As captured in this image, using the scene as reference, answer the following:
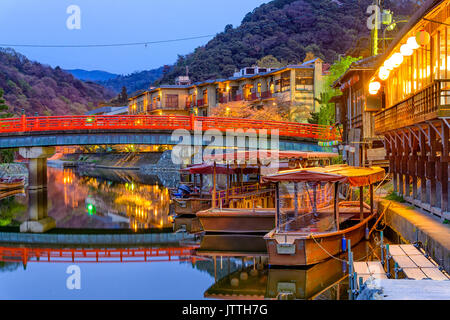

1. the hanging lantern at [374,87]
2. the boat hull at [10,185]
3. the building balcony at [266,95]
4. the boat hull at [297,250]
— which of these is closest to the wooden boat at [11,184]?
the boat hull at [10,185]

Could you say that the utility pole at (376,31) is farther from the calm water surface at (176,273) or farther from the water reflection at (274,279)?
the water reflection at (274,279)

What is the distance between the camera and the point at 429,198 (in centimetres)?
2161

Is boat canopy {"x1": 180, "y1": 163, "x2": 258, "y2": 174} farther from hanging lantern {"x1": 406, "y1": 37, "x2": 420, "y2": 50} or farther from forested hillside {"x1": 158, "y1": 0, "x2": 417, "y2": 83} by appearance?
forested hillside {"x1": 158, "y1": 0, "x2": 417, "y2": 83}

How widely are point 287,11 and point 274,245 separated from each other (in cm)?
11961

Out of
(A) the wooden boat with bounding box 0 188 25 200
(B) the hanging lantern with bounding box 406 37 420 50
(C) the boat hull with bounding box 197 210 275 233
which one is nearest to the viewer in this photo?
(B) the hanging lantern with bounding box 406 37 420 50

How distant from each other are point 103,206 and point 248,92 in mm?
46425

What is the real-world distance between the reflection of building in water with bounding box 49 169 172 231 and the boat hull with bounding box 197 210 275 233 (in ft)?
18.1

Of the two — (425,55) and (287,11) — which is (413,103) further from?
(287,11)

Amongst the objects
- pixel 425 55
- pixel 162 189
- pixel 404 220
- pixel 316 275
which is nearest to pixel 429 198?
pixel 404 220

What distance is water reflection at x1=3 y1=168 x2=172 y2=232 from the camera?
1223 inches

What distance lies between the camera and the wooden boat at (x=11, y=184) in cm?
4826

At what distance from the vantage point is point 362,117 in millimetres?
35656

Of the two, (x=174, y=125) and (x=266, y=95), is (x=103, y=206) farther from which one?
(x=266, y=95)

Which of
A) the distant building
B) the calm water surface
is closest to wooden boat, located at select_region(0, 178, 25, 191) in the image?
the calm water surface
